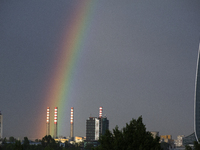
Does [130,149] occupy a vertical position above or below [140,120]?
below

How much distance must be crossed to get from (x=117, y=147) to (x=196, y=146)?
70.0 ft

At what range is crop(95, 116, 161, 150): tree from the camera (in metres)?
44.0

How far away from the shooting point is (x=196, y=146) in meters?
60.6

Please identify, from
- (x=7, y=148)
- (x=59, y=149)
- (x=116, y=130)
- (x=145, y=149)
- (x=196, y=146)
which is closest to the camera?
(x=145, y=149)

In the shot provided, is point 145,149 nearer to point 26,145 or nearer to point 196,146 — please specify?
point 196,146

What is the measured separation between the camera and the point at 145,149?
1705 inches

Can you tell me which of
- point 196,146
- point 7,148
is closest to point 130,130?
point 196,146

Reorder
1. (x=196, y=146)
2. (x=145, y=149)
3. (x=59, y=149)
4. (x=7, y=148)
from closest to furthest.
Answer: (x=145, y=149) → (x=196, y=146) → (x=7, y=148) → (x=59, y=149)

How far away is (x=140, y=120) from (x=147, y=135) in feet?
8.43

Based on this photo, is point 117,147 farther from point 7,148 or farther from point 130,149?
point 7,148

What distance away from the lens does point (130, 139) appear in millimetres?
45000

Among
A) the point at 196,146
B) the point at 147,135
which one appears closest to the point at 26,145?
the point at 196,146

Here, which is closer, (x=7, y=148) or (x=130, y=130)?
(x=130, y=130)

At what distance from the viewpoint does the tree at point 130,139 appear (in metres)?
44.0
